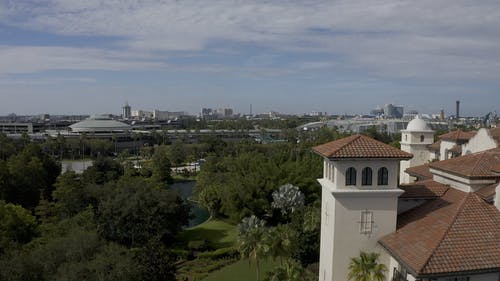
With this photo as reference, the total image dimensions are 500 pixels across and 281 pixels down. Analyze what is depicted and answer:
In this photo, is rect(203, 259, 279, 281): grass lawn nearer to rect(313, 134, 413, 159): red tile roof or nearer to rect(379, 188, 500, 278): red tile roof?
rect(379, 188, 500, 278): red tile roof

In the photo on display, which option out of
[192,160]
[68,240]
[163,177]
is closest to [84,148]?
[192,160]

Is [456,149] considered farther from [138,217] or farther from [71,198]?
[71,198]

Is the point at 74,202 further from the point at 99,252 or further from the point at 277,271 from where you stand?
the point at 277,271


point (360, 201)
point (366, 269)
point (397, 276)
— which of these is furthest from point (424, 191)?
point (366, 269)

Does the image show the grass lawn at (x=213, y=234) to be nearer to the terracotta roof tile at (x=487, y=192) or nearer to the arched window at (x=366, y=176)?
the arched window at (x=366, y=176)

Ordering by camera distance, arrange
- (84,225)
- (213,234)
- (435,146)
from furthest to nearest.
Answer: (213,234) < (435,146) < (84,225)
